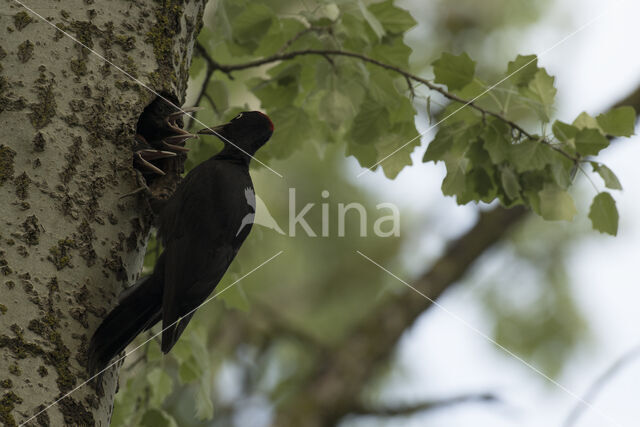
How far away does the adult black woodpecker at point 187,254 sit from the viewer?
6.62 ft

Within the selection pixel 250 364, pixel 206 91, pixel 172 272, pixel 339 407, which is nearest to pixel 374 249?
pixel 250 364

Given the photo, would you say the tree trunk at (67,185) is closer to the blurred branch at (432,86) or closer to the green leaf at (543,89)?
the blurred branch at (432,86)

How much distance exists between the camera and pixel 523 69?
111 inches

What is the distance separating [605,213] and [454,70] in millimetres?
823

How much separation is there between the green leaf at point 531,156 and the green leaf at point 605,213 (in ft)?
0.84

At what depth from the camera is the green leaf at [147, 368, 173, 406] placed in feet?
10.2

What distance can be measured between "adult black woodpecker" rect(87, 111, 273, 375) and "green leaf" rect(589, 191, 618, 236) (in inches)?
53.6

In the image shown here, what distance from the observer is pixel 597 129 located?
274 centimetres

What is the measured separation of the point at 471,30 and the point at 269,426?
422 cm

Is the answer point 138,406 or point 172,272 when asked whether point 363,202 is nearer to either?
point 138,406

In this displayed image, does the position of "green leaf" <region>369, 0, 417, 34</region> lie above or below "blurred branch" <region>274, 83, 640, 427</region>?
above

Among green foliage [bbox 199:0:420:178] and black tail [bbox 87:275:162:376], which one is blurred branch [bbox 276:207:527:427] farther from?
black tail [bbox 87:275:162:376]

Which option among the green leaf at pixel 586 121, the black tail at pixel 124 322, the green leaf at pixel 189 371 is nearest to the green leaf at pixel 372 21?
the green leaf at pixel 586 121

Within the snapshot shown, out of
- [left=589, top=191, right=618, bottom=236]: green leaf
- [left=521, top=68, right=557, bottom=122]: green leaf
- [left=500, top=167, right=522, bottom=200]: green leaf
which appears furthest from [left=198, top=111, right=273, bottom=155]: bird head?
[left=589, top=191, right=618, bottom=236]: green leaf
